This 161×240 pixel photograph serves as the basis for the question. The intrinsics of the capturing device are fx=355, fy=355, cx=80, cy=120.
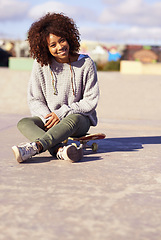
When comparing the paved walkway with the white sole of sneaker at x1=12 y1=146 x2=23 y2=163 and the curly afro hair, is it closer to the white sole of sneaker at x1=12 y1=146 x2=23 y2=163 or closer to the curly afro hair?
the white sole of sneaker at x1=12 y1=146 x2=23 y2=163

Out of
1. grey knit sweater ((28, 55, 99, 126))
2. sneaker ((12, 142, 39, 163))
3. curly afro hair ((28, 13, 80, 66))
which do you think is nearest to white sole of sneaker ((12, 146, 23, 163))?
sneaker ((12, 142, 39, 163))

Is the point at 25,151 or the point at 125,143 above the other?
the point at 25,151

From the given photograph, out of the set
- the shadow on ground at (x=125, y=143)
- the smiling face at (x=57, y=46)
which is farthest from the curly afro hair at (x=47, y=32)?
the shadow on ground at (x=125, y=143)

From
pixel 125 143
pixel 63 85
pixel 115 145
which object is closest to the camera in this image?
pixel 63 85

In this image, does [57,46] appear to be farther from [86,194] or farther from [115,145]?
[86,194]

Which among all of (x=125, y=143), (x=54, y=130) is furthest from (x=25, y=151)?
(x=125, y=143)

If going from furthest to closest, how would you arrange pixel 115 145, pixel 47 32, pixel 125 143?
pixel 125 143, pixel 115 145, pixel 47 32

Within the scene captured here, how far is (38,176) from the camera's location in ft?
8.80

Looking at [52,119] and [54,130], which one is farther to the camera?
[52,119]

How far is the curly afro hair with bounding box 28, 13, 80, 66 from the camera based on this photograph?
10.8ft

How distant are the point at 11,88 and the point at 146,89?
4531 millimetres

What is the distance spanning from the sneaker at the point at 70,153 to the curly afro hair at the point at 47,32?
3.02ft

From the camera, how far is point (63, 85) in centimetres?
349

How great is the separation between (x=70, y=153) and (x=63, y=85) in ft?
2.54
